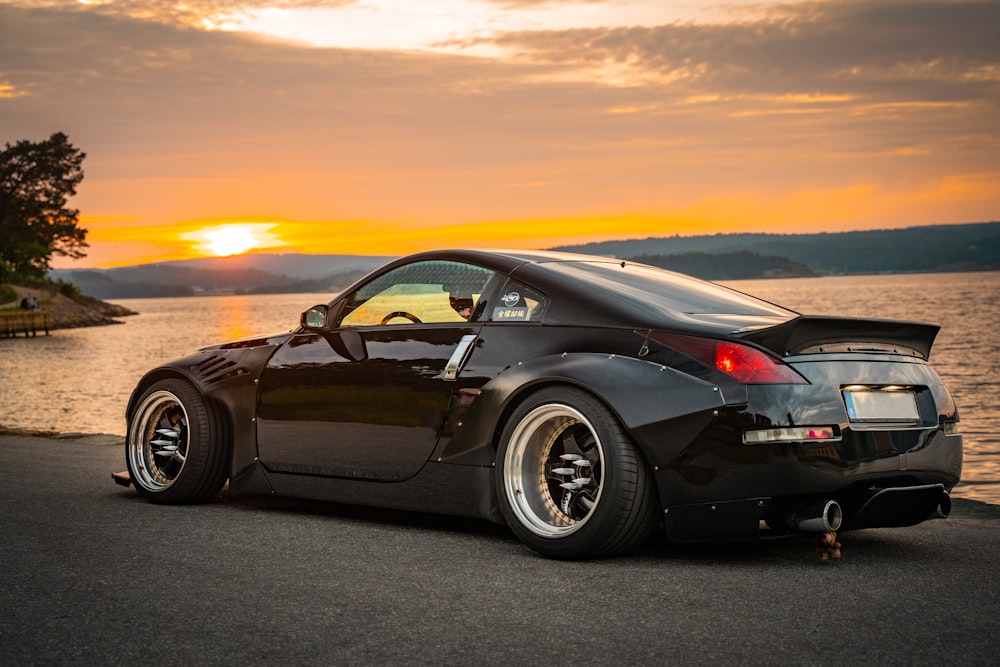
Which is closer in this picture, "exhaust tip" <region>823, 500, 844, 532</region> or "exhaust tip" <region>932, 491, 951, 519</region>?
"exhaust tip" <region>823, 500, 844, 532</region>

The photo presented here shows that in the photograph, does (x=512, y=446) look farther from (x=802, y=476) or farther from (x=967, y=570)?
(x=967, y=570)

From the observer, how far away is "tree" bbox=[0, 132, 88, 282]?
98.1 meters

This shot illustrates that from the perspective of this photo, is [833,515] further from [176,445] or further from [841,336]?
[176,445]

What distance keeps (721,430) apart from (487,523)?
1830mm

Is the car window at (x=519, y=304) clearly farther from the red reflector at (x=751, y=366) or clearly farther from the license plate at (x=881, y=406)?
the license plate at (x=881, y=406)

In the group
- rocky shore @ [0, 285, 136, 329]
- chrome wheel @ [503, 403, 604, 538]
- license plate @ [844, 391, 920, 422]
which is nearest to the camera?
license plate @ [844, 391, 920, 422]

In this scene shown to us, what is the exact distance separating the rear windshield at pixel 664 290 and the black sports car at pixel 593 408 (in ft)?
0.07

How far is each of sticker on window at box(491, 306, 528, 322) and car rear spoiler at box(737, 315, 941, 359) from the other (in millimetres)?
1101

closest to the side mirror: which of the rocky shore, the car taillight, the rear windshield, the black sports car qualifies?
the black sports car

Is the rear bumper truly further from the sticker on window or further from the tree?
the tree

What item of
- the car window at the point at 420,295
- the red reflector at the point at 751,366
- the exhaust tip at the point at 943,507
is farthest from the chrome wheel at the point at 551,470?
the exhaust tip at the point at 943,507

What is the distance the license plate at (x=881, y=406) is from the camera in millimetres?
4648

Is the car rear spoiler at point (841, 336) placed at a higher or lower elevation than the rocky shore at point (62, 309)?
higher

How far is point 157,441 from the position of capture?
6730 mm
